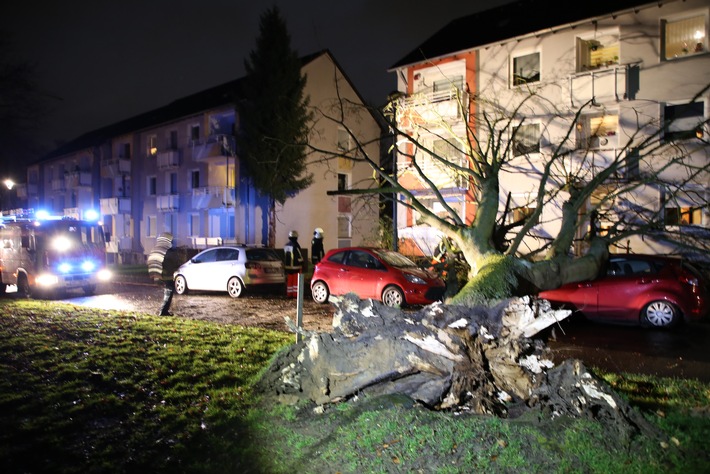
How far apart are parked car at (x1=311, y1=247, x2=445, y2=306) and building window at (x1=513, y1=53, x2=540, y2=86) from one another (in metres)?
11.8

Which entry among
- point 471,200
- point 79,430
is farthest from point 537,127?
point 79,430

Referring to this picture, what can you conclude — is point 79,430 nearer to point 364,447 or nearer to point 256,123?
point 364,447

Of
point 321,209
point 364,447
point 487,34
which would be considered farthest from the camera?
point 321,209

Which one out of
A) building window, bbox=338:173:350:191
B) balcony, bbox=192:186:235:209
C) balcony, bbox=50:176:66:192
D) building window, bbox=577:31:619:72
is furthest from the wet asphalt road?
balcony, bbox=50:176:66:192

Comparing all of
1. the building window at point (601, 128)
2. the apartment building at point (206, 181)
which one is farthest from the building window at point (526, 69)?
the apartment building at point (206, 181)

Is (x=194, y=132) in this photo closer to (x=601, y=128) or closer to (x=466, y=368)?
(x=601, y=128)

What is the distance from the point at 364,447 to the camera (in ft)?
13.2

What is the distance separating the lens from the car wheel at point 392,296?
12.4m

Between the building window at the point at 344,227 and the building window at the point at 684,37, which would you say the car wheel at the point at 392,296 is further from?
the building window at the point at 344,227

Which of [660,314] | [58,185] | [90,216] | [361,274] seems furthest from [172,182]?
[660,314]

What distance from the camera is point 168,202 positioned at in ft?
113

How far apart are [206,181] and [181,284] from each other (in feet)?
57.5

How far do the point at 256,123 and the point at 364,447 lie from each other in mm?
23239

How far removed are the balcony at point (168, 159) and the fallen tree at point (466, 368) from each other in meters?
31.3
